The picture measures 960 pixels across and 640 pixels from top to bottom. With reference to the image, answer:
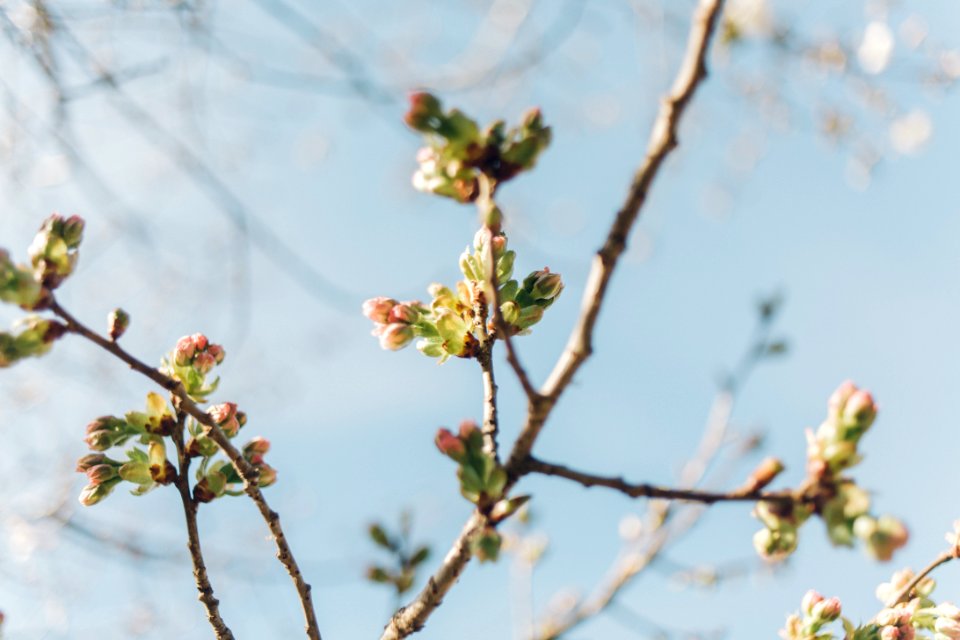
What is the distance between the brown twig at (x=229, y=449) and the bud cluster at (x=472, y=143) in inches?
20.5

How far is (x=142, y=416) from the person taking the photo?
137cm

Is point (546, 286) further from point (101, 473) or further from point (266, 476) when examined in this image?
point (101, 473)

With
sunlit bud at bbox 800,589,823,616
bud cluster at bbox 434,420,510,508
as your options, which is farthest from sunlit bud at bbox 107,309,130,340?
sunlit bud at bbox 800,589,823,616

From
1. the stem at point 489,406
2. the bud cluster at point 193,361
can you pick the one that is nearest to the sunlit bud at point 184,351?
the bud cluster at point 193,361

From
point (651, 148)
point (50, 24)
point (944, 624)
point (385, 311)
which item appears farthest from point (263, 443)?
point (50, 24)

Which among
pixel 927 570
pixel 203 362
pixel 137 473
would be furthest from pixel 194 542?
pixel 927 570

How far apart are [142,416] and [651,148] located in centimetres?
106

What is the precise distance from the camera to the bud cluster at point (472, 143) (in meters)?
0.94

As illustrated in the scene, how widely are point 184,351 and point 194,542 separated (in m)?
0.37

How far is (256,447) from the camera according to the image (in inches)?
57.2

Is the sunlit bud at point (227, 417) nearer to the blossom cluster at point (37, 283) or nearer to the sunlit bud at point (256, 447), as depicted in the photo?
the sunlit bud at point (256, 447)

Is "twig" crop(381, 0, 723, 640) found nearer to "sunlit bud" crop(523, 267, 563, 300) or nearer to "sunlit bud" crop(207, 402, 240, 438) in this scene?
"sunlit bud" crop(523, 267, 563, 300)

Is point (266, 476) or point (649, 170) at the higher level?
point (266, 476)

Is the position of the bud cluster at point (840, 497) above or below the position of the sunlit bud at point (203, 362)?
below
